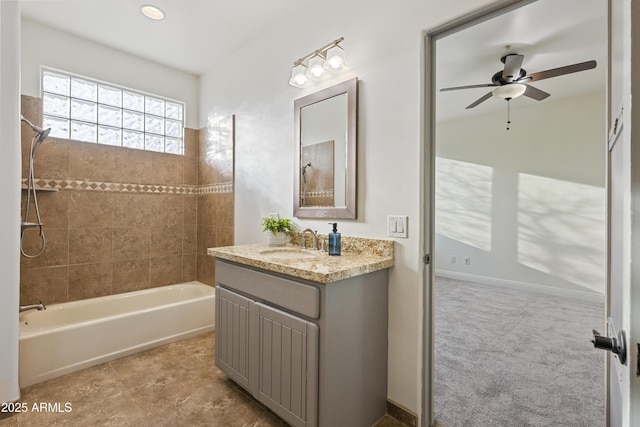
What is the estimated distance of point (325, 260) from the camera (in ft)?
5.62

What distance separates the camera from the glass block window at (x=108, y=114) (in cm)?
269

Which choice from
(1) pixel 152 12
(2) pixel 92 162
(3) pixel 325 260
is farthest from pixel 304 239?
(2) pixel 92 162

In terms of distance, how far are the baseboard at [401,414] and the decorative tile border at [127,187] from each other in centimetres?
226

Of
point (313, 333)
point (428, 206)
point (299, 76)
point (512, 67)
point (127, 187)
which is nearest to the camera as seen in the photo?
point (313, 333)

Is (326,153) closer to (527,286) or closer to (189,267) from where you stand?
(189,267)

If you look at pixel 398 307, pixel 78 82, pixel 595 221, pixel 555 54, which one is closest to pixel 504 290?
pixel 595 221

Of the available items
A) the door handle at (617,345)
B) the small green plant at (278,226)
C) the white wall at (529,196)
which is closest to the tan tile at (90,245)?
the small green plant at (278,226)

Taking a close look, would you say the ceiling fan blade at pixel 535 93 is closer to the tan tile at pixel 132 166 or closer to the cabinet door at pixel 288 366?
the cabinet door at pixel 288 366

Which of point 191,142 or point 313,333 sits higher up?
point 191,142

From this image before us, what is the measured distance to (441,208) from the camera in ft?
17.6

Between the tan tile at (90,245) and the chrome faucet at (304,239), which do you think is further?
the tan tile at (90,245)

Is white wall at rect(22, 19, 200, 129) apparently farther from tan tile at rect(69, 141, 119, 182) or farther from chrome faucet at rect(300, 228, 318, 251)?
chrome faucet at rect(300, 228, 318, 251)

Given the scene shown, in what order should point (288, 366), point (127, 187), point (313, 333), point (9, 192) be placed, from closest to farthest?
point (313, 333) → point (288, 366) → point (9, 192) → point (127, 187)

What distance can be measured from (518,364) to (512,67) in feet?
8.39
